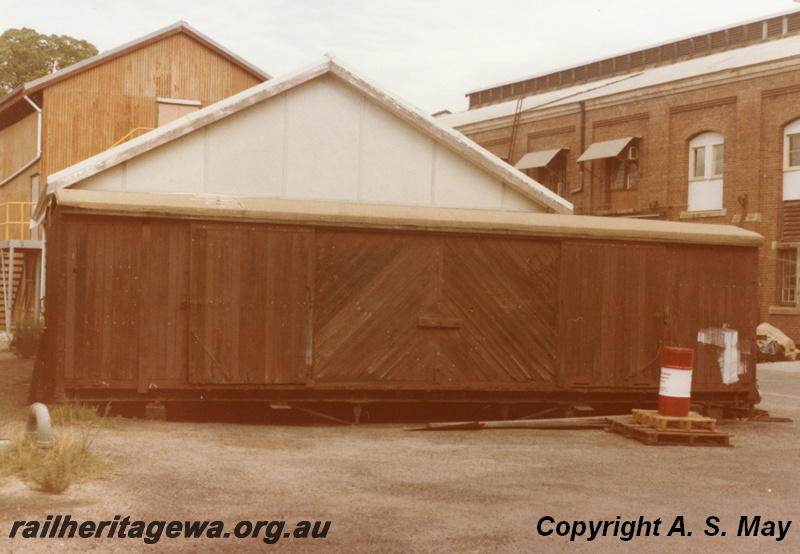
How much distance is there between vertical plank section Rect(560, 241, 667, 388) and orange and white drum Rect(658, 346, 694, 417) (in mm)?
1589

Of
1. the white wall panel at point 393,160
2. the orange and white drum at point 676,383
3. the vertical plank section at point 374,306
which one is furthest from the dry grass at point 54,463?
the white wall panel at point 393,160

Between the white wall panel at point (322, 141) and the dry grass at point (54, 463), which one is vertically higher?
the white wall panel at point (322, 141)

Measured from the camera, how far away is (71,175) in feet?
48.0

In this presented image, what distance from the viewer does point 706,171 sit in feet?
113

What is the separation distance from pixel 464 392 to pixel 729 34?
95.6ft

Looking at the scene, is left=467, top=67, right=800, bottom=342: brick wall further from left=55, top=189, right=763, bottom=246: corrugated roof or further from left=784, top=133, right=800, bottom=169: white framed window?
left=55, top=189, right=763, bottom=246: corrugated roof

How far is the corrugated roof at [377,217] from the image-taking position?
13188 millimetres

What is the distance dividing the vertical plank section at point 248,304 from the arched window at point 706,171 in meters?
23.4

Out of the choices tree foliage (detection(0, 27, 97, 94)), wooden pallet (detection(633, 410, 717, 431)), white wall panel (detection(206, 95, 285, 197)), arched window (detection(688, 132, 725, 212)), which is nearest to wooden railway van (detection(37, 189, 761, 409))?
wooden pallet (detection(633, 410, 717, 431))

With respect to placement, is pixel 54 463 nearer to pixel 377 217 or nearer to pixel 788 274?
pixel 377 217

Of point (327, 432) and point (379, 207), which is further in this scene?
point (379, 207)

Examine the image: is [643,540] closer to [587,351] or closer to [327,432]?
[327,432]

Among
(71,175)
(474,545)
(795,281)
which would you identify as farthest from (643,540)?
(795,281)

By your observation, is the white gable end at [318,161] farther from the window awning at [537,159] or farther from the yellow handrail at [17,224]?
the window awning at [537,159]
